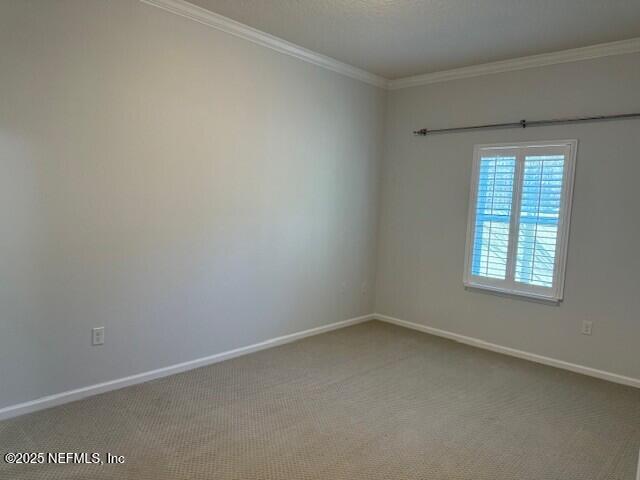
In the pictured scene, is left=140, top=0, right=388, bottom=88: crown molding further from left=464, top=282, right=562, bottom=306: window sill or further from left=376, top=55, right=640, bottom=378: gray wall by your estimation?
left=464, top=282, right=562, bottom=306: window sill

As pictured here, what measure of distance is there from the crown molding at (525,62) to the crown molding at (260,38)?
382 mm

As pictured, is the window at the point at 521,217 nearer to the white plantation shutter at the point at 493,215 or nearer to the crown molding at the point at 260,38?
the white plantation shutter at the point at 493,215

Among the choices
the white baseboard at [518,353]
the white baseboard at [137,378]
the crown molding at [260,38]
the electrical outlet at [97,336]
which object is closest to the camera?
the white baseboard at [137,378]

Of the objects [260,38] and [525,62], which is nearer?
[260,38]

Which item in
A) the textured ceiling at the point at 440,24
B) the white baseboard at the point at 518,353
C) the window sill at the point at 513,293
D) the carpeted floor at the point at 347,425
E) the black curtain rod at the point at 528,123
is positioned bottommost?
the carpeted floor at the point at 347,425

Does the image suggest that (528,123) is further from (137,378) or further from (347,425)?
(137,378)

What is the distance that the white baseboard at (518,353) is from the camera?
368 centimetres

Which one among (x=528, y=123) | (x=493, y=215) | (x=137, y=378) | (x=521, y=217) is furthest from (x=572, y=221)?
(x=137, y=378)

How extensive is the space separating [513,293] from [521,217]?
0.68m

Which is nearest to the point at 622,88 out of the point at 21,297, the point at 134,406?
the point at 134,406

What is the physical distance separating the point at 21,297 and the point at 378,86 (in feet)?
12.3

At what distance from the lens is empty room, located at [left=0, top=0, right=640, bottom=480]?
263 centimetres

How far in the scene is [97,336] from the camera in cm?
305

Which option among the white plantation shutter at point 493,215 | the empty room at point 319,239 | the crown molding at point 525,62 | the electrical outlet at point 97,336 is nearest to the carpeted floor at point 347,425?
the empty room at point 319,239
